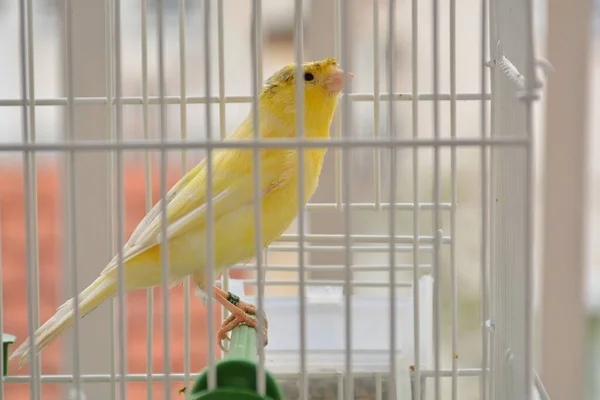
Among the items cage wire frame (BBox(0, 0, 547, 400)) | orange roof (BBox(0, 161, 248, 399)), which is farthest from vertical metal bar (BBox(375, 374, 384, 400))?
orange roof (BBox(0, 161, 248, 399))

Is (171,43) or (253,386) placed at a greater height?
(171,43)

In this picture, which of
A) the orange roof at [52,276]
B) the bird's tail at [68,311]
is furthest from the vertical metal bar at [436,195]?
the orange roof at [52,276]

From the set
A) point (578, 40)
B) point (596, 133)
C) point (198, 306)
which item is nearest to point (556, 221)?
point (596, 133)

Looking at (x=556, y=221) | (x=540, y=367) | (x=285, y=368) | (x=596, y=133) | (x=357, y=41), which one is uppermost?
(x=357, y=41)

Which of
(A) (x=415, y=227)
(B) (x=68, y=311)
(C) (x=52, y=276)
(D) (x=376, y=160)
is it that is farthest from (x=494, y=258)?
(C) (x=52, y=276)

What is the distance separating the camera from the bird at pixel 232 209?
39.9 inches

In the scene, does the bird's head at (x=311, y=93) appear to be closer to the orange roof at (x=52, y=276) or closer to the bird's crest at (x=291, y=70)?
the bird's crest at (x=291, y=70)

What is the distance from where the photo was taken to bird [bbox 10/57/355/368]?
3.33ft

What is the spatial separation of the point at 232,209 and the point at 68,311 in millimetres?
208

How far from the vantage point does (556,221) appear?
6.17 feet

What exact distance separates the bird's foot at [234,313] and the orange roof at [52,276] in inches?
23.9

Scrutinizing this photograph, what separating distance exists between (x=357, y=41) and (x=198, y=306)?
→ 1.92ft

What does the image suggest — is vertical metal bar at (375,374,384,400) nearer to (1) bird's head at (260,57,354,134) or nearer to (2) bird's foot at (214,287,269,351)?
(2) bird's foot at (214,287,269,351)

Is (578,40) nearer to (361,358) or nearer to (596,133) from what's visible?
(596,133)
